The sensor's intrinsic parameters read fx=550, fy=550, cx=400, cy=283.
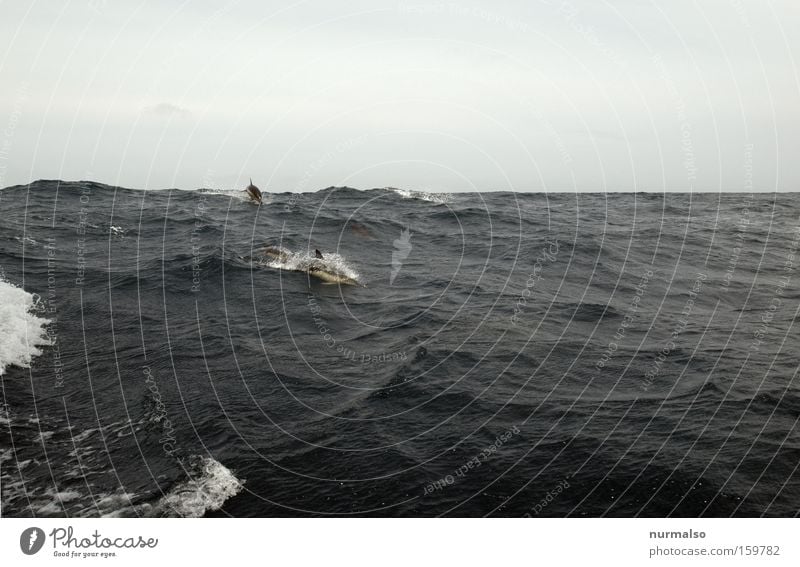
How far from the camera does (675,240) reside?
29.6m

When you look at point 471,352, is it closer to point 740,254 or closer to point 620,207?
point 740,254
